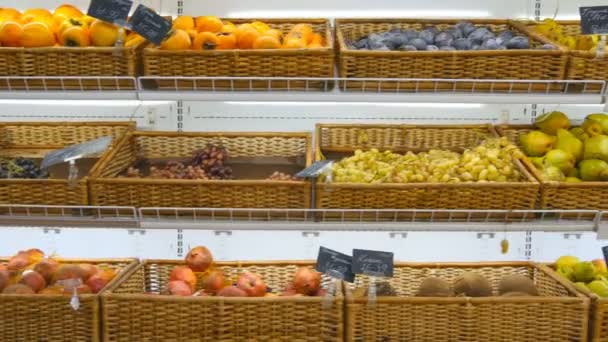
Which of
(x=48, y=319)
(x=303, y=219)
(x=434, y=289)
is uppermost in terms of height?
(x=303, y=219)

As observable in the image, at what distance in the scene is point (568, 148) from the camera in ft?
8.55

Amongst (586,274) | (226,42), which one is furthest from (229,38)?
(586,274)

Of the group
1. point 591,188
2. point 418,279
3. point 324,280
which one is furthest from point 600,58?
point 324,280

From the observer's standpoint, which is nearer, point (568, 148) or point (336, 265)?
point (336, 265)

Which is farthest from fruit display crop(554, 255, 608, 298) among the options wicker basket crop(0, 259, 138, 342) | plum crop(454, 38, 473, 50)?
wicker basket crop(0, 259, 138, 342)

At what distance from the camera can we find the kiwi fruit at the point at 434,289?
8.09 ft

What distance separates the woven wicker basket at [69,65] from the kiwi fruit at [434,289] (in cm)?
120

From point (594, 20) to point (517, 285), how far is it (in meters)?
0.93

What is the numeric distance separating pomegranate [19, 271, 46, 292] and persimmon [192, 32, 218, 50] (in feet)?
3.18

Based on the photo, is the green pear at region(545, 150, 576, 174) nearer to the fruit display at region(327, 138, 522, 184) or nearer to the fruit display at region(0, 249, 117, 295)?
the fruit display at region(327, 138, 522, 184)

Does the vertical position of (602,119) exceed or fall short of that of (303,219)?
it exceeds it

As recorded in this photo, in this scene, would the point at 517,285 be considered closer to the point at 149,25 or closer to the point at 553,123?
the point at 553,123

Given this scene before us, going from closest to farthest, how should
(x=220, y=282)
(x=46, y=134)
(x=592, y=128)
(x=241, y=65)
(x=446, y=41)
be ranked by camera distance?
(x=241, y=65)
(x=446, y=41)
(x=220, y=282)
(x=592, y=128)
(x=46, y=134)

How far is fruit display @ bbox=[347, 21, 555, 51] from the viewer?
2.42 m
